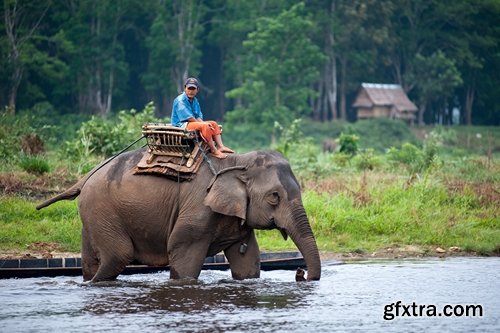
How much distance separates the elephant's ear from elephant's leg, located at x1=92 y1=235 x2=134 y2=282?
1.25 metres

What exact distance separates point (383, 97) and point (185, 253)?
43043mm

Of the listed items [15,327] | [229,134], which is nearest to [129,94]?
[229,134]

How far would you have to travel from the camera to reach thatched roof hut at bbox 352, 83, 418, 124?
5697 cm

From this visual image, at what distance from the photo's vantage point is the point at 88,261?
Result: 15438 millimetres

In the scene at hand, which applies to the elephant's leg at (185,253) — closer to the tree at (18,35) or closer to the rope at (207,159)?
the rope at (207,159)

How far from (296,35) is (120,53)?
806 centimetres

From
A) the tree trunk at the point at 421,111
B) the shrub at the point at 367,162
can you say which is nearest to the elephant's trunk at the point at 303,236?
the shrub at the point at 367,162

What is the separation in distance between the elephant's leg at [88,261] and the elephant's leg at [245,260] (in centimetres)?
170

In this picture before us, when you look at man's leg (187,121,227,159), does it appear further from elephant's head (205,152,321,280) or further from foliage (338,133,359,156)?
foliage (338,133,359,156)

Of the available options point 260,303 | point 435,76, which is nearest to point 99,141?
point 260,303

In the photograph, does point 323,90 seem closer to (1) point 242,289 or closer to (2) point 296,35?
(2) point 296,35

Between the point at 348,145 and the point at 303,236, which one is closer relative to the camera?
the point at 303,236

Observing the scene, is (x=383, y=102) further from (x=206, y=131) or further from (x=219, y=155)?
(x=206, y=131)

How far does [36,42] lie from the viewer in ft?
166
